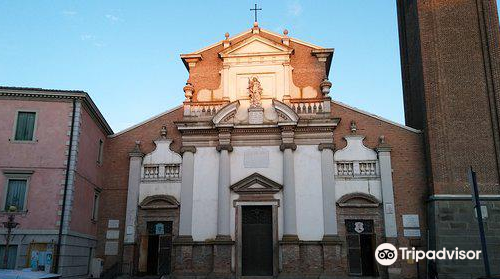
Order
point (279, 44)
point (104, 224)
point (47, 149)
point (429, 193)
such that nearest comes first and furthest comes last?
point (47, 149) < point (429, 193) < point (104, 224) < point (279, 44)

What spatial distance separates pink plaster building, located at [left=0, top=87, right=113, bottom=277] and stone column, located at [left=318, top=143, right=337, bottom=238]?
983 cm

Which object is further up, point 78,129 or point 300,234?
point 78,129

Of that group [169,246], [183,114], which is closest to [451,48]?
[183,114]

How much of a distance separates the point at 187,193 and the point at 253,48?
24.5 feet

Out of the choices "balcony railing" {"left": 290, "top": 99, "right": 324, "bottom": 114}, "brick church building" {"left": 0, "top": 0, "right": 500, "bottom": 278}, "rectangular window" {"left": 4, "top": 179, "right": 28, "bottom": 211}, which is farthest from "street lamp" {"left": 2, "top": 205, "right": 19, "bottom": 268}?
"balcony railing" {"left": 290, "top": 99, "right": 324, "bottom": 114}

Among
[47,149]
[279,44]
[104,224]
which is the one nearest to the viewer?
[47,149]

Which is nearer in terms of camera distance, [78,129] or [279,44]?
[78,129]

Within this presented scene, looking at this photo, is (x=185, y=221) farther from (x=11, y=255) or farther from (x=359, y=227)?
(x=359, y=227)

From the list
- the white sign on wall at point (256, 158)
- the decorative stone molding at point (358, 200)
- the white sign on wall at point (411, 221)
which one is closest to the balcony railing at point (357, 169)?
the decorative stone molding at point (358, 200)

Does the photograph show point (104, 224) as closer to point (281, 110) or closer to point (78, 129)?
point (78, 129)

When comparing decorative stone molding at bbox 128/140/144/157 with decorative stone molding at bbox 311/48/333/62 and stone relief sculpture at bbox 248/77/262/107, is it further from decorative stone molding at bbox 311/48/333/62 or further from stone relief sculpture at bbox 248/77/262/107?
decorative stone molding at bbox 311/48/333/62

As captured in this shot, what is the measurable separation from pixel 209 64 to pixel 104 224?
28.8ft

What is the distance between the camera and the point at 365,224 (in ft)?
65.5

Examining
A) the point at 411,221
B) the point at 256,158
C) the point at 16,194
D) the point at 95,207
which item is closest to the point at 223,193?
the point at 256,158
